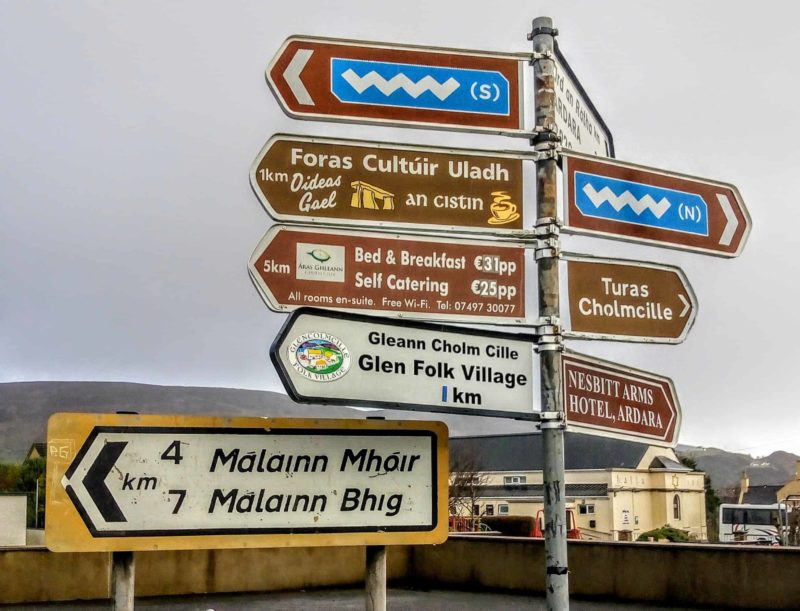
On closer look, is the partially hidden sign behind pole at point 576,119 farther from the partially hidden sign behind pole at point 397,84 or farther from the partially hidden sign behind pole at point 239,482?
the partially hidden sign behind pole at point 239,482

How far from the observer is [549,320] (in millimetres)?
5023

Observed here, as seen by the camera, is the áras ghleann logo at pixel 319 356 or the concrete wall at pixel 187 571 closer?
the áras ghleann logo at pixel 319 356

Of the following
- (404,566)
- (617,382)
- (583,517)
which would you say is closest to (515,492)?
(583,517)

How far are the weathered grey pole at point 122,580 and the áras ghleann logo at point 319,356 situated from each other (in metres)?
1.20

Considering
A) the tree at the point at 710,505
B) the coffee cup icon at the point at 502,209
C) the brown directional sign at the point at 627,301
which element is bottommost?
the tree at the point at 710,505

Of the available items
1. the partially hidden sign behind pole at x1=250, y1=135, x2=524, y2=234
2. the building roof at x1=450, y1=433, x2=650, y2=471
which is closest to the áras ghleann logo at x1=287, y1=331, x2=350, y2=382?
the partially hidden sign behind pole at x1=250, y1=135, x2=524, y2=234

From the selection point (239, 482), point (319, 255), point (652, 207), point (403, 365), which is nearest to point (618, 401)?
point (652, 207)

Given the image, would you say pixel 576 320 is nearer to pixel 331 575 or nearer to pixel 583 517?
pixel 331 575

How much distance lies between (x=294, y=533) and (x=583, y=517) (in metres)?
98.9

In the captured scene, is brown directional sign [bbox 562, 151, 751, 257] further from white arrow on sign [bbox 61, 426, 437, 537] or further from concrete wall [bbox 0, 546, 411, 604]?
concrete wall [bbox 0, 546, 411, 604]

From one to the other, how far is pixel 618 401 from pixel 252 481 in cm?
197

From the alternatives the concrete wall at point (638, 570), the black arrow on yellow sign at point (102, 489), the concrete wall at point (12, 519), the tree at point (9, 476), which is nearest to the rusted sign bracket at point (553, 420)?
the black arrow on yellow sign at point (102, 489)

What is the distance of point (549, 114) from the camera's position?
5.24 m

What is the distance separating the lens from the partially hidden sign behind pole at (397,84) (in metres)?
5.06
